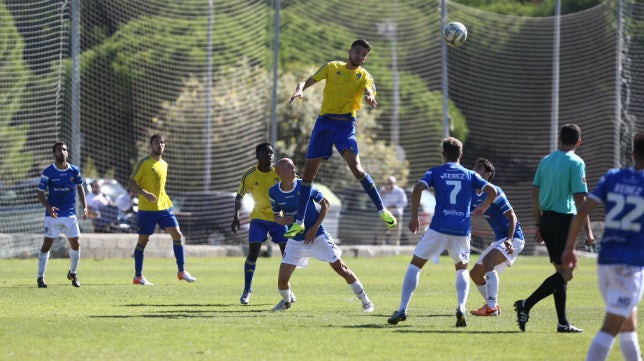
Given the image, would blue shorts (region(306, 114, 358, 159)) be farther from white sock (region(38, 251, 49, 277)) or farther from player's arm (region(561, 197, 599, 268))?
player's arm (region(561, 197, 599, 268))

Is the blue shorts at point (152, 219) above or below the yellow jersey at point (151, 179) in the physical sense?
below

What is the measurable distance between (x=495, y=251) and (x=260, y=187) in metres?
3.61

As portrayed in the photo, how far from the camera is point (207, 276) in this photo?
883 inches

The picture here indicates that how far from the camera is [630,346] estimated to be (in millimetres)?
8641

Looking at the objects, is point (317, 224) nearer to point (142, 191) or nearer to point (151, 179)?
point (142, 191)

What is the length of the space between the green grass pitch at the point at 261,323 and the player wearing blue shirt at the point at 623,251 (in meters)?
1.48

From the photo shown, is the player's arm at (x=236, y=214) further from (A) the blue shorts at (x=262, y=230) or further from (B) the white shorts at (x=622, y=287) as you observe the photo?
(B) the white shorts at (x=622, y=287)

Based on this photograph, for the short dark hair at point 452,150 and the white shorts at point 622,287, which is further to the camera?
the short dark hair at point 452,150

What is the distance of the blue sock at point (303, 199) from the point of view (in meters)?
14.3

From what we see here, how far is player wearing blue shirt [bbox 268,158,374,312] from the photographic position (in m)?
14.2

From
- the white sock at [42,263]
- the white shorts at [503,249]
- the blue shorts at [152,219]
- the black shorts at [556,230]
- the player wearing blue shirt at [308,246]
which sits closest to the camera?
the black shorts at [556,230]

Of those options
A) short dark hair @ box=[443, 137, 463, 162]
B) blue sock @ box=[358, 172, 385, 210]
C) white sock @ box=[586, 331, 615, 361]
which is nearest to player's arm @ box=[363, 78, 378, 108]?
blue sock @ box=[358, 172, 385, 210]

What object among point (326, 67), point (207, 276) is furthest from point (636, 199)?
point (207, 276)

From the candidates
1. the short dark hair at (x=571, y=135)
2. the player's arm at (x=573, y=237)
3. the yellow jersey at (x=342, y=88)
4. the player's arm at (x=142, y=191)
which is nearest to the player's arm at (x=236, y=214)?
the yellow jersey at (x=342, y=88)
